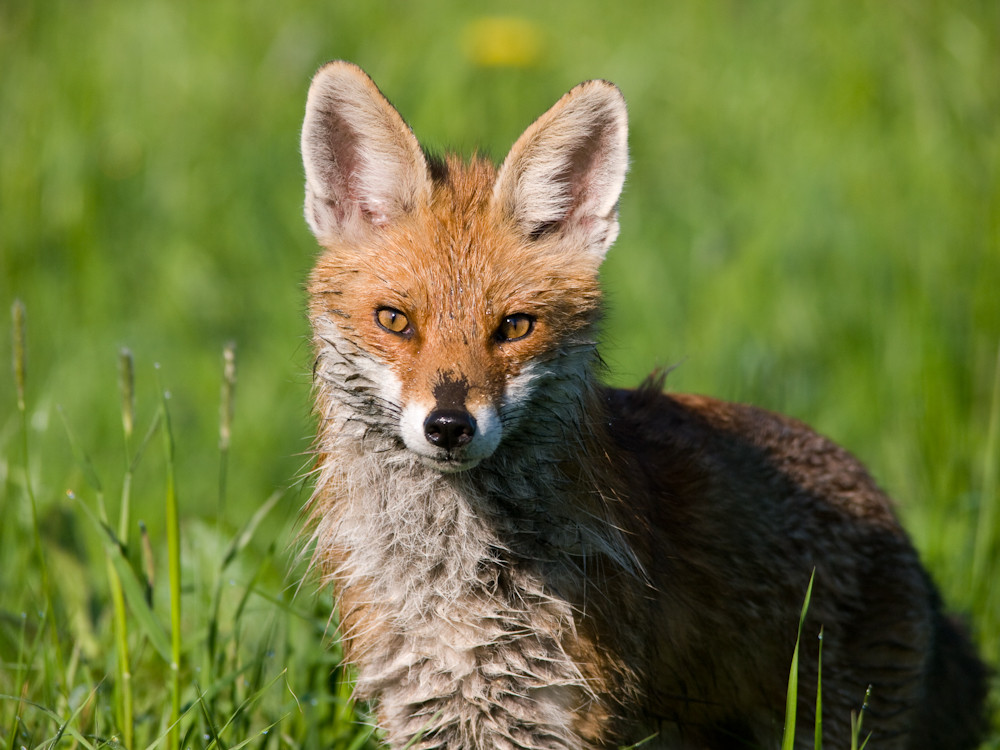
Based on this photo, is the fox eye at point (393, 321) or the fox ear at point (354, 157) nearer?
the fox eye at point (393, 321)

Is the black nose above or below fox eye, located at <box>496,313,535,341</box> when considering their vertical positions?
below

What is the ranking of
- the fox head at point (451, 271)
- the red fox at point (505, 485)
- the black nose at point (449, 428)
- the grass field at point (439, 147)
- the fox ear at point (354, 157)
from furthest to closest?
the grass field at point (439, 147) → the fox ear at point (354, 157) → the red fox at point (505, 485) → the fox head at point (451, 271) → the black nose at point (449, 428)

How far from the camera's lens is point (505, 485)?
3.53m

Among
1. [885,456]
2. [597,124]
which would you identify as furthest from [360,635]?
[885,456]

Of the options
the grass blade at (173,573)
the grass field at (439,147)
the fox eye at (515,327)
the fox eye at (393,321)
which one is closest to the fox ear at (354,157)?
the fox eye at (393,321)

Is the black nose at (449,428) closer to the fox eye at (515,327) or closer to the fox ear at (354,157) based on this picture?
the fox eye at (515,327)

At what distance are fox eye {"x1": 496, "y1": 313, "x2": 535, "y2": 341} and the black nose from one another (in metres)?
0.41

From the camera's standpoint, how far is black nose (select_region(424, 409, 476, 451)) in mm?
A: 3059

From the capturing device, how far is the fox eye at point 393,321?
341 cm

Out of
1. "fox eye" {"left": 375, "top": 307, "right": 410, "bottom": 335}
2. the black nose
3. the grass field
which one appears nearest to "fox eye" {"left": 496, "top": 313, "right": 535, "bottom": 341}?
"fox eye" {"left": 375, "top": 307, "right": 410, "bottom": 335}

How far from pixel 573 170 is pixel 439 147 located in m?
4.02

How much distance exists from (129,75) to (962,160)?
661 centimetres

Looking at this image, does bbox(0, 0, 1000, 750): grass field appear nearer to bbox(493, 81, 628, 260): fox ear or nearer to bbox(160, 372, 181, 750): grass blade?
bbox(160, 372, 181, 750): grass blade

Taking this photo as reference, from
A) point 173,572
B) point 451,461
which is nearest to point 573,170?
point 451,461
